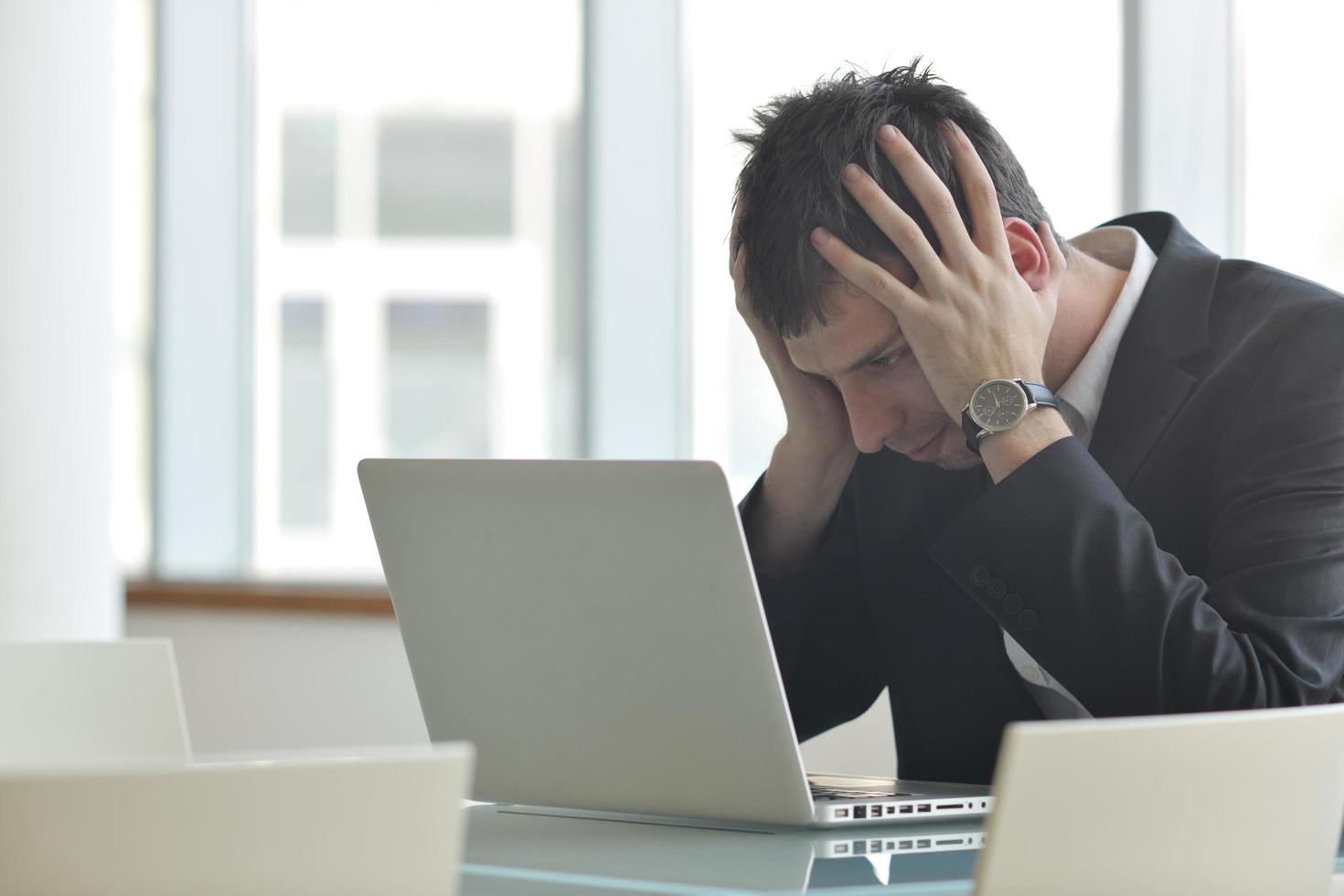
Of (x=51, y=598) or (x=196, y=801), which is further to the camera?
(x=51, y=598)

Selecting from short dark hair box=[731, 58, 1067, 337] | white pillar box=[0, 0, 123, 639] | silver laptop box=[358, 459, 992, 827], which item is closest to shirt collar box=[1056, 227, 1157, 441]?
short dark hair box=[731, 58, 1067, 337]

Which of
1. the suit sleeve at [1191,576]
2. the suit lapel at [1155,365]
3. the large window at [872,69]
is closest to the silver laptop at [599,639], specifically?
the suit sleeve at [1191,576]

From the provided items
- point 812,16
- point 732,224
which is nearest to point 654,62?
point 812,16

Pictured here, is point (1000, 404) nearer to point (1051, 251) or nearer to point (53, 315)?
point (1051, 251)

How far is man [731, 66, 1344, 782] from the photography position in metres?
1.10

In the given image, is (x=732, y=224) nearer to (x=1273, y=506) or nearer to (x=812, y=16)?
(x=1273, y=506)

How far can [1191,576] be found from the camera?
113cm

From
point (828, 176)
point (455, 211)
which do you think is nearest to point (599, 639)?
point (828, 176)

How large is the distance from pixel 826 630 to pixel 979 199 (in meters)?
0.46

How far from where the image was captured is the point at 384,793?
0.71 m

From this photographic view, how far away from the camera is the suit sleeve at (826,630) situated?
1.40 m

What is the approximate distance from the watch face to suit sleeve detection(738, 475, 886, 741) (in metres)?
0.27

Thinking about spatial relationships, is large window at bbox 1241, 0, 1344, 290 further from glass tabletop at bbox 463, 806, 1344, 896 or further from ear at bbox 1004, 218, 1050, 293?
glass tabletop at bbox 463, 806, 1344, 896

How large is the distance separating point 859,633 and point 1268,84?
190 centimetres
